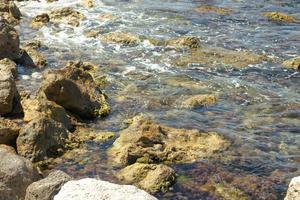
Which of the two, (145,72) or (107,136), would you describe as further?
(145,72)

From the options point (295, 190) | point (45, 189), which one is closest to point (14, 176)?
point (45, 189)

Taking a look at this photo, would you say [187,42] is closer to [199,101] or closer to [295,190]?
[199,101]

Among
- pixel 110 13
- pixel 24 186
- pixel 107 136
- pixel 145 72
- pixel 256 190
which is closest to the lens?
pixel 24 186

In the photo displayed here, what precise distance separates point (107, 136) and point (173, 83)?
232 inches

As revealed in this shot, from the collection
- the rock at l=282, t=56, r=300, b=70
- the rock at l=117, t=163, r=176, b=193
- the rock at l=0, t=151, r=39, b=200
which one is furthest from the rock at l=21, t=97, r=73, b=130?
the rock at l=282, t=56, r=300, b=70

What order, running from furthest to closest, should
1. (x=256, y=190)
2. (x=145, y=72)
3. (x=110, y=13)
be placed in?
(x=110, y=13) → (x=145, y=72) → (x=256, y=190)

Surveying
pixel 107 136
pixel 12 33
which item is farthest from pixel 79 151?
pixel 12 33

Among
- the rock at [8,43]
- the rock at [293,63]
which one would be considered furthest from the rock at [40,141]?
the rock at [293,63]

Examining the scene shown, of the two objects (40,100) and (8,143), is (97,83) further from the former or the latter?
(8,143)

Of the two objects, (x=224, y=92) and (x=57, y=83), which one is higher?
(x=57, y=83)

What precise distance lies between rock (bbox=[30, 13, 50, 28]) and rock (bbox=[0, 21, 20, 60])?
7.56 metres

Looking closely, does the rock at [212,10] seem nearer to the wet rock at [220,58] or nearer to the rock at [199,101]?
the wet rock at [220,58]

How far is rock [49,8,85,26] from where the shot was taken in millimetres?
31064

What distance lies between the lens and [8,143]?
1478cm
